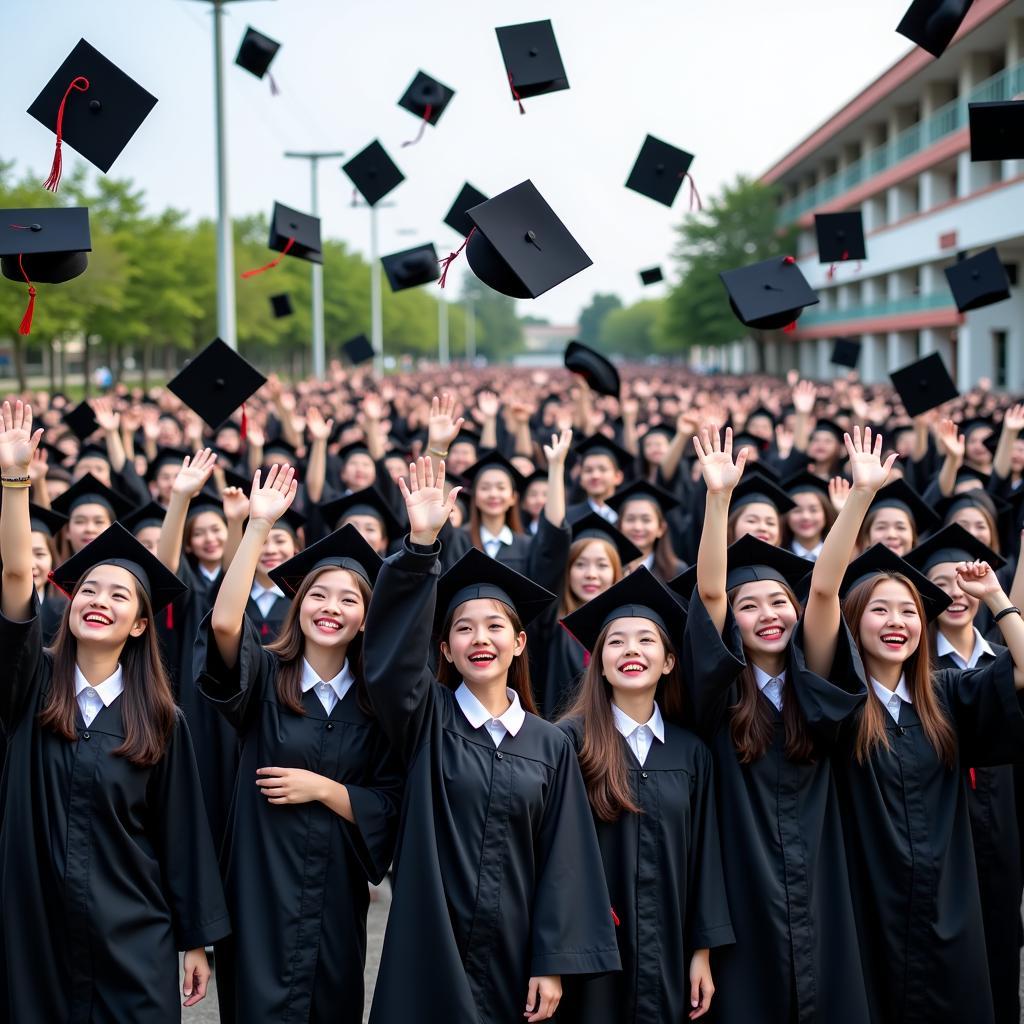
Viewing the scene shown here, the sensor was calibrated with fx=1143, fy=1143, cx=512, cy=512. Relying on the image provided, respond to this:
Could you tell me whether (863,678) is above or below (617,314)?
below

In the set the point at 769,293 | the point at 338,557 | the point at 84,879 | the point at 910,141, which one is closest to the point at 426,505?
the point at 338,557

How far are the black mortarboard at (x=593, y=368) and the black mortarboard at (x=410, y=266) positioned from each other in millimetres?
1134

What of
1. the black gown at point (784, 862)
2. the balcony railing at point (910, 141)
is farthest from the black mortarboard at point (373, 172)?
the balcony railing at point (910, 141)

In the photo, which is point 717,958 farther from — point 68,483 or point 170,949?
point 68,483

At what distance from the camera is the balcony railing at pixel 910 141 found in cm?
2344

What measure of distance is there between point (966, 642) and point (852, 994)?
1511 millimetres

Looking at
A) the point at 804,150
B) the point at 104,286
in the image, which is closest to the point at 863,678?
the point at 104,286

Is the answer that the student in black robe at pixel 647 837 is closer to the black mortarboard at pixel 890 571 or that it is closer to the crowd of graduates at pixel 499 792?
the crowd of graduates at pixel 499 792

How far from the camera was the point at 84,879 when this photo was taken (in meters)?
3.11

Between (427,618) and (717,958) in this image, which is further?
(717,958)

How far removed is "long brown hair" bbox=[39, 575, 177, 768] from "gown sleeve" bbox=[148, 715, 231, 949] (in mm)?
71

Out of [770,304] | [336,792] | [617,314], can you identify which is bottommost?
[336,792]

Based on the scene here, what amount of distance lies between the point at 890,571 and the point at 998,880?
1147mm

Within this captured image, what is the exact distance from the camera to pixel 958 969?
3.45 m
